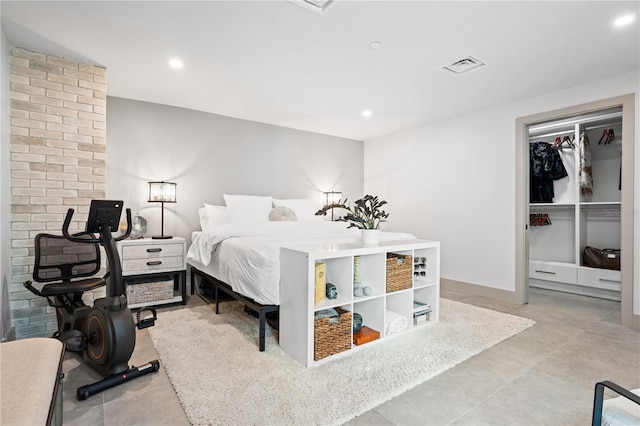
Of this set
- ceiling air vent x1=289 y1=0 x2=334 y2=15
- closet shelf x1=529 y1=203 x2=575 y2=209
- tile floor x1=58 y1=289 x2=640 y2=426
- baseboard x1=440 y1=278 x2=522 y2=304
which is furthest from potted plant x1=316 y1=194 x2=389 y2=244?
closet shelf x1=529 y1=203 x2=575 y2=209

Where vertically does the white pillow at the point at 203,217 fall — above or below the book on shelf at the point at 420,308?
above

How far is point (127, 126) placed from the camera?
3863 millimetres

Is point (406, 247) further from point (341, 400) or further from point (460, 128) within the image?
point (460, 128)

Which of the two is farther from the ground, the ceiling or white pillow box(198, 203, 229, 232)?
the ceiling

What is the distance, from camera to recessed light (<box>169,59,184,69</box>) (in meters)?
2.89

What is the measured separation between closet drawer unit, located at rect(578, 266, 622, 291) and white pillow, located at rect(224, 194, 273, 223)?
4.34 m

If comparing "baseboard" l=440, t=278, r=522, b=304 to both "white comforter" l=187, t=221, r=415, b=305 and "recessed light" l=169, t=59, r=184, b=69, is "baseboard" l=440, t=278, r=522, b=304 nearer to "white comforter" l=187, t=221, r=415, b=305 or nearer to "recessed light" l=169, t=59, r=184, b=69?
"white comforter" l=187, t=221, r=415, b=305

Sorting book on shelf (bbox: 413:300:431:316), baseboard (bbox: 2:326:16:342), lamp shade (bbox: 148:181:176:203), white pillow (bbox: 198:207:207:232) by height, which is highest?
lamp shade (bbox: 148:181:176:203)

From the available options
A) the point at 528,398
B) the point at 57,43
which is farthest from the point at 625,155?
the point at 57,43

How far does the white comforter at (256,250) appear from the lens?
240 cm

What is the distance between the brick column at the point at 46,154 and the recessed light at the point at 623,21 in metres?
4.28

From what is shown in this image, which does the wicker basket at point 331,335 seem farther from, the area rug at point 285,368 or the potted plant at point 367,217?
the potted plant at point 367,217

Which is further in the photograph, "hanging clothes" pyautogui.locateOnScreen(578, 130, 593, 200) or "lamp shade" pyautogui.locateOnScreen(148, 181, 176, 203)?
"hanging clothes" pyautogui.locateOnScreen(578, 130, 593, 200)

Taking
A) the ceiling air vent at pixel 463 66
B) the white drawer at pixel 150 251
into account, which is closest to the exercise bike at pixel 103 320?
the white drawer at pixel 150 251
